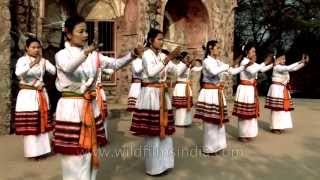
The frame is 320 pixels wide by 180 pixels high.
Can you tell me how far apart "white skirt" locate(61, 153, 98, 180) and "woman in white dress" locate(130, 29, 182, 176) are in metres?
→ 1.59

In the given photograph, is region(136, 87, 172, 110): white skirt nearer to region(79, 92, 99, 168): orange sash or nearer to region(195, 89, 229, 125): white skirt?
region(195, 89, 229, 125): white skirt

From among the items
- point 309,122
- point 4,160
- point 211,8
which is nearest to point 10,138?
point 4,160

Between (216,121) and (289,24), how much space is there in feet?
55.5

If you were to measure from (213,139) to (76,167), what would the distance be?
320 centimetres

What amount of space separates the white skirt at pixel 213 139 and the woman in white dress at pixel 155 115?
1.24 m

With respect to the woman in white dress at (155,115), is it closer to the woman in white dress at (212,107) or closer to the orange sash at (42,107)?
the woman in white dress at (212,107)

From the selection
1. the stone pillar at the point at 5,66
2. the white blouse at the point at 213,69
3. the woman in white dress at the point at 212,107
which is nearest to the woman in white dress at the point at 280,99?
the white blouse at the point at 213,69

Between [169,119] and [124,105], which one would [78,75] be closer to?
[169,119]

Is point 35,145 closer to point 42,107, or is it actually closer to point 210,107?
point 42,107

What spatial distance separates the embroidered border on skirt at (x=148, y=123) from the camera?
584 centimetres

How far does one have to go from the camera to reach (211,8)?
1592 centimetres

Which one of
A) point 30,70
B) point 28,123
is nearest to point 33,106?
point 28,123

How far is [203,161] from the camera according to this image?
667 centimetres

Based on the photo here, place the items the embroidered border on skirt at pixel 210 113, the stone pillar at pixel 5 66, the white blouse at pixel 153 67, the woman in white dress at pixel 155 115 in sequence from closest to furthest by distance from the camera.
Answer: the white blouse at pixel 153 67, the woman in white dress at pixel 155 115, the embroidered border on skirt at pixel 210 113, the stone pillar at pixel 5 66
